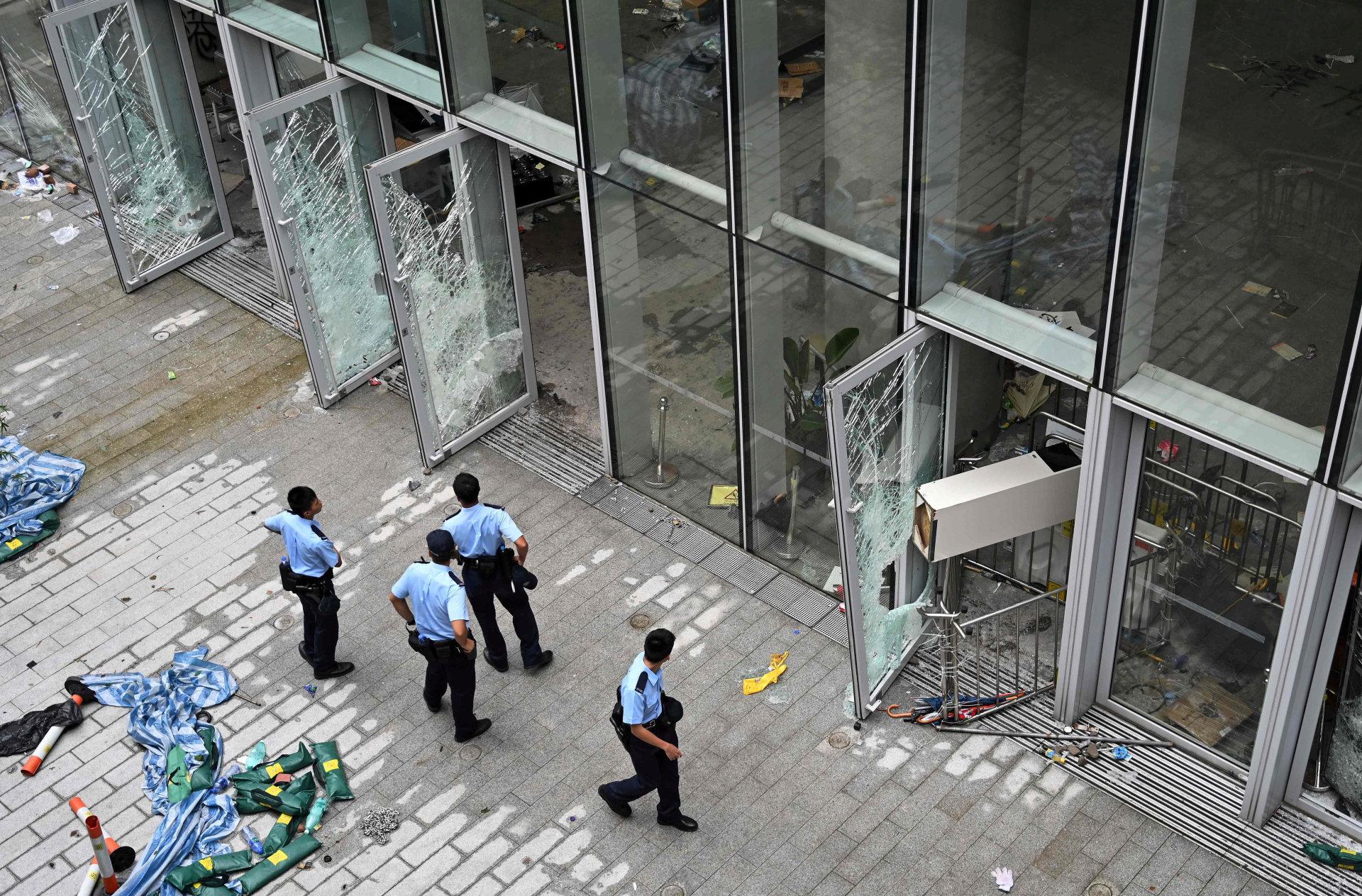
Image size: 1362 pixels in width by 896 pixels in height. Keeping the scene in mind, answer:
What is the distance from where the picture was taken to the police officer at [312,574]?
24.8ft

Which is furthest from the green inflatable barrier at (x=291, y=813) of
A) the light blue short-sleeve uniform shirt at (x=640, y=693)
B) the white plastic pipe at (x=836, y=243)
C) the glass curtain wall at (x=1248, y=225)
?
the glass curtain wall at (x=1248, y=225)

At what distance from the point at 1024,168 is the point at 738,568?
10.5 ft

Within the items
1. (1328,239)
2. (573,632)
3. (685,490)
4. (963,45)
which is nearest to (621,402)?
(685,490)

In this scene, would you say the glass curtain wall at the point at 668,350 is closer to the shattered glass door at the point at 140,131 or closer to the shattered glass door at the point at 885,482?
the shattered glass door at the point at 885,482

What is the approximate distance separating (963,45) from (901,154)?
0.58m

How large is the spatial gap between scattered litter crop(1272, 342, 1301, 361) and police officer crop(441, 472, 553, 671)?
366 centimetres

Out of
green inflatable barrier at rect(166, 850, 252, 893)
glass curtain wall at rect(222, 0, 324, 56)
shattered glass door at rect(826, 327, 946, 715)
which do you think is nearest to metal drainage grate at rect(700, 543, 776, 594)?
shattered glass door at rect(826, 327, 946, 715)

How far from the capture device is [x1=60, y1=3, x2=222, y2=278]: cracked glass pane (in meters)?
10.7

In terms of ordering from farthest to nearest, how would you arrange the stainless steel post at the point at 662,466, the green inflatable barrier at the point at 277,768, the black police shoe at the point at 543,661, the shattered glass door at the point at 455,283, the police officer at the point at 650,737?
1. the stainless steel post at the point at 662,466
2. the shattered glass door at the point at 455,283
3. the black police shoe at the point at 543,661
4. the green inflatable barrier at the point at 277,768
5. the police officer at the point at 650,737

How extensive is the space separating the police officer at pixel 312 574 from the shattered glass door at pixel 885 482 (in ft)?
8.78

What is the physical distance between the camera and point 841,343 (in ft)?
25.0

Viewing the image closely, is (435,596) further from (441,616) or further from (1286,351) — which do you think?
(1286,351)

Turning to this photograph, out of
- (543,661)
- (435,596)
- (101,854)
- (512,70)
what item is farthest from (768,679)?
(512,70)

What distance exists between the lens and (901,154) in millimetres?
6672
